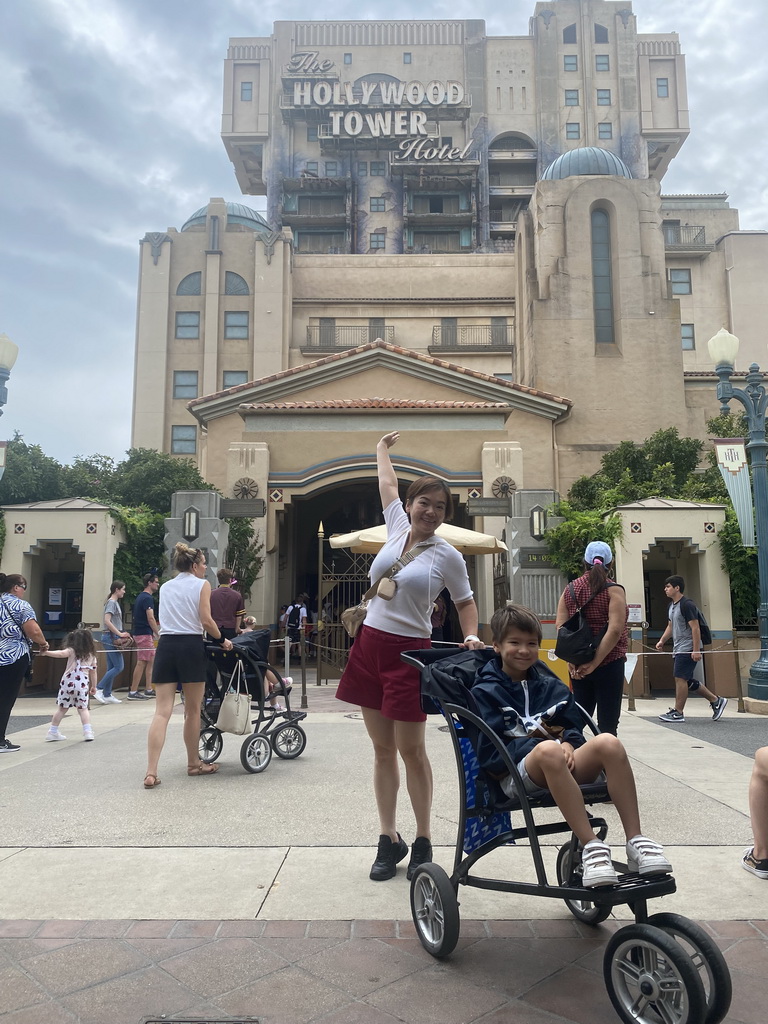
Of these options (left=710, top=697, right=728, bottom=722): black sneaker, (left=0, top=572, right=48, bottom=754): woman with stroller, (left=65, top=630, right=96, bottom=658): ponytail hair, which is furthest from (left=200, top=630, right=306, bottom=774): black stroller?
(left=710, top=697, right=728, bottom=722): black sneaker

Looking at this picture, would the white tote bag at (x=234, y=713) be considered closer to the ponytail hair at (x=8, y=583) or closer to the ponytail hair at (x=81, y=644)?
the ponytail hair at (x=8, y=583)

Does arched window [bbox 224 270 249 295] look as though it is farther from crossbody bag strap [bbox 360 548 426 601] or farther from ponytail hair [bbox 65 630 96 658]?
crossbody bag strap [bbox 360 548 426 601]

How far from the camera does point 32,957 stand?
3.08 m

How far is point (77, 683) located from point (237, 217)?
124ft

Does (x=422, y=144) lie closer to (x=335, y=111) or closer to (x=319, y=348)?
(x=335, y=111)

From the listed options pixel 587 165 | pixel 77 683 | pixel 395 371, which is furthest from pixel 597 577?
pixel 587 165

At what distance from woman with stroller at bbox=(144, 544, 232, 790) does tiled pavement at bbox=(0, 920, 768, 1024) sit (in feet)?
9.13

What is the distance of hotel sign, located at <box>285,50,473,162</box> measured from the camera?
48.5 metres

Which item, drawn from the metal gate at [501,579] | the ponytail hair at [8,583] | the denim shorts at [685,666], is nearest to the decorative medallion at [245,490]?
the metal gate at [501,579]

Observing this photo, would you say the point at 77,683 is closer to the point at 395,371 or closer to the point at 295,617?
the point at 295,617

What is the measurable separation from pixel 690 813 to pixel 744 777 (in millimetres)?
1588

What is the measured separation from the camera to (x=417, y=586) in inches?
158

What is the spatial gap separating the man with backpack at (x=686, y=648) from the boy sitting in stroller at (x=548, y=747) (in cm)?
736

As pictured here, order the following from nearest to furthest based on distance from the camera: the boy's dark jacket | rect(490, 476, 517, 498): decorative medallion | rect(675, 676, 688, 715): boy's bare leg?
the boy's dark jacket < rect(675, 676, 688, 715): boy's bare leg < rect(490, 476, 517, 498): decorative medallion
